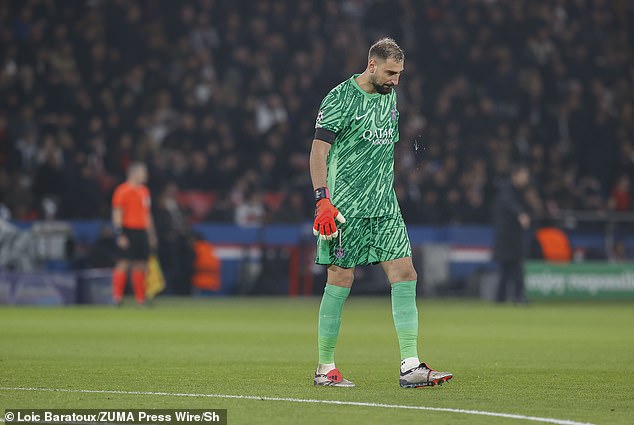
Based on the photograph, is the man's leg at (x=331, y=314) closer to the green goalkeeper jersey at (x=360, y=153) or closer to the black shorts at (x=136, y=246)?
the green goalkeeper jersey at (x=360, y=153)

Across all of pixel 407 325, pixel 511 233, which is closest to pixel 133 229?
pixel 511 233

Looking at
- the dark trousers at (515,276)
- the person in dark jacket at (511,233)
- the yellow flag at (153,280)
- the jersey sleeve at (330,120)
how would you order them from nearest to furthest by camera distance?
the jersey sleeve at (330,120), the yellow flag at (153,280), the person in dark jacket at (511,233), the dark trousers at (515,276)

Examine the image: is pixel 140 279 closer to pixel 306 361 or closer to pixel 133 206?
pixel 133 206

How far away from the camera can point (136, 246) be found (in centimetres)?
2127

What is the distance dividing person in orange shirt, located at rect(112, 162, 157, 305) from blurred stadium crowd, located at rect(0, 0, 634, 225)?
315 centimetres

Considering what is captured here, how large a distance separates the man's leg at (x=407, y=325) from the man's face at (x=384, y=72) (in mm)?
1185

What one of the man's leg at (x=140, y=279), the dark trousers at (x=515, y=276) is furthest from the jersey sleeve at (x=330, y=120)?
the dark trousers at (x=515, y=276)

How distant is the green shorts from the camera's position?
348 inches

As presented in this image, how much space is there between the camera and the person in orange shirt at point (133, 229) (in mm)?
21047

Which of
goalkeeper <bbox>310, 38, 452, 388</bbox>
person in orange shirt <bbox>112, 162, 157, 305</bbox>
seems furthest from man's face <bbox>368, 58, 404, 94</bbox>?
person in orange shirt <bbox>112, 162, 157, 305</bbox>

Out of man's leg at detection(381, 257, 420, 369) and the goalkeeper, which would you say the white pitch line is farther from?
man's leg at detection(381, 257, 420, 369)

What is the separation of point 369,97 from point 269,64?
772 inches

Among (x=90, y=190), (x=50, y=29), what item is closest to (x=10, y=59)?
(x=50, y=29)

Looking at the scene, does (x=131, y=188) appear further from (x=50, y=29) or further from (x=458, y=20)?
(x=458, y=20)
